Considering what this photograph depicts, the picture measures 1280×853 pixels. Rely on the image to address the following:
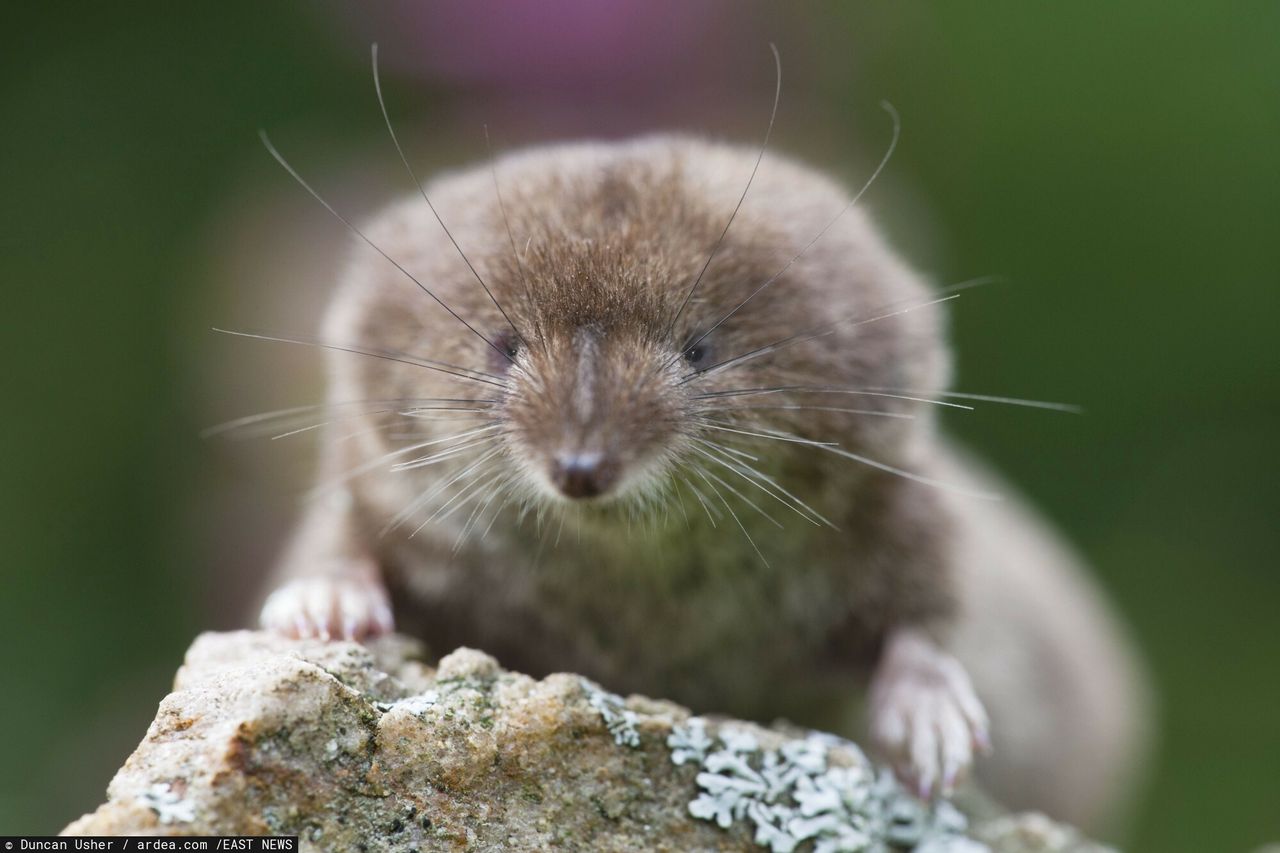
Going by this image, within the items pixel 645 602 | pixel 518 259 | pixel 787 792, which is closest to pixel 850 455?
pixel 645 602

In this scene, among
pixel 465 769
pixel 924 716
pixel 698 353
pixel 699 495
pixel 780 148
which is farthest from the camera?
pixel 780 148

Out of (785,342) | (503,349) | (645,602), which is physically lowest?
(645,602)

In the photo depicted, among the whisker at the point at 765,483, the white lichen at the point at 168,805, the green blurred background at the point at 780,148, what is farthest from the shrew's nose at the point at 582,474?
the green blurred background at the point at 780,148

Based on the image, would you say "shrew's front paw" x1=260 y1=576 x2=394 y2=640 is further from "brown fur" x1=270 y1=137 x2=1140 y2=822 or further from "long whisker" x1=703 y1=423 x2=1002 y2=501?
"long whisker" x1=703 y1=423 x2=1002 y2=501

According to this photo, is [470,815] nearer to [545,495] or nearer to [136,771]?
[136,771]

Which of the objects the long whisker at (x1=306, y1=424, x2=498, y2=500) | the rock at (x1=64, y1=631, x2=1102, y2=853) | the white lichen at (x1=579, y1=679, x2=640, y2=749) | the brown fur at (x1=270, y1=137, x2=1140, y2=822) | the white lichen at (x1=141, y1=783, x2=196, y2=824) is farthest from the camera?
the long whisker at (x1=306, y1=424, x2=498, y2=500)

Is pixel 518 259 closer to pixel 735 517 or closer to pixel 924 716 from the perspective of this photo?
Answer: pixel 735 517

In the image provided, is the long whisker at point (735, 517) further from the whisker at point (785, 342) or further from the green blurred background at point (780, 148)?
the green blurred background at point (780, 148)

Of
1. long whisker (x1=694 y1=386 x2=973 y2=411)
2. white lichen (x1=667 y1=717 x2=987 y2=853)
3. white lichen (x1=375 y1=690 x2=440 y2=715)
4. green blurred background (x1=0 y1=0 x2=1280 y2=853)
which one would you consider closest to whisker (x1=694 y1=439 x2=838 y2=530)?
long whisker (x1=694 y1=386 x2=973 y2=411)
